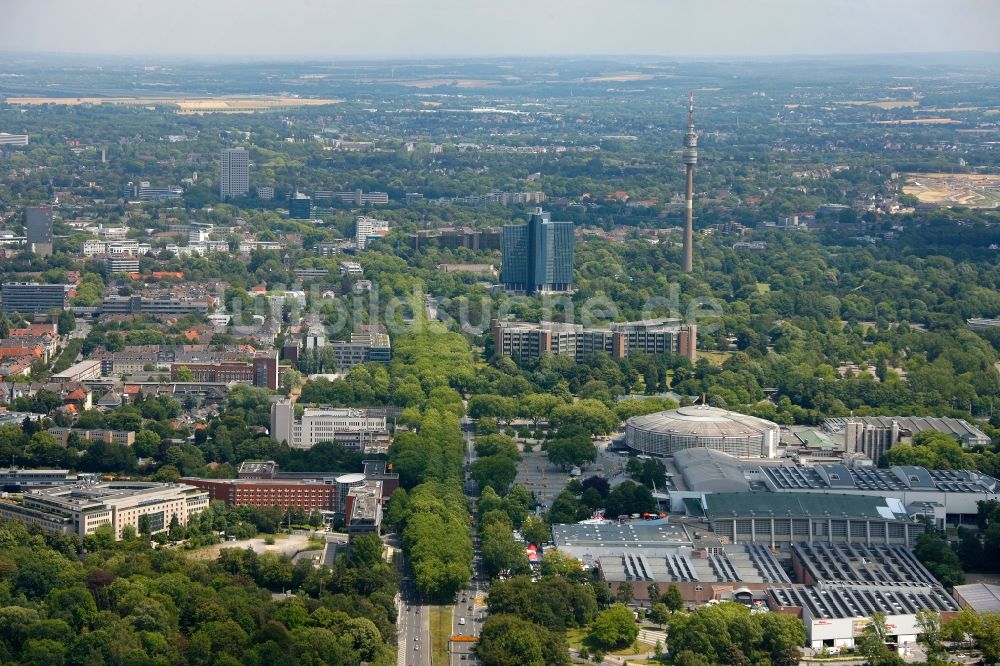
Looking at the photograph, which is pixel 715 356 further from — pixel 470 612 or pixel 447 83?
pixel 447 83

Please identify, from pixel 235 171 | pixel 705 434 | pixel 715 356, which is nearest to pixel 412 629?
pixel 705 434

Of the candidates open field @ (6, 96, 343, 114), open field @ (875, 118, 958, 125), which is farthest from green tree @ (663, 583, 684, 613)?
open field @ (6, 96, 343, 114)

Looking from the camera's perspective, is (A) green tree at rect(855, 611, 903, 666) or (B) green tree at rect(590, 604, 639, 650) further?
(B) green tree at rect(590, 604, 639, 650)

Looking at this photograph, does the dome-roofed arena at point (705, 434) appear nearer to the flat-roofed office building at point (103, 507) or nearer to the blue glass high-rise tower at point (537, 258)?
the flat-roofed office building at point (103, 507)

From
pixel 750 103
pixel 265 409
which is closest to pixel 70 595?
pixel 265 409

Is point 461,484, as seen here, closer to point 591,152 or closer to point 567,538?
point 567,538

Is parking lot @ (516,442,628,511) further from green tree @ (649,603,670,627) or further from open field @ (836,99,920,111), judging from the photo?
open field @ (836,99,920,111)
